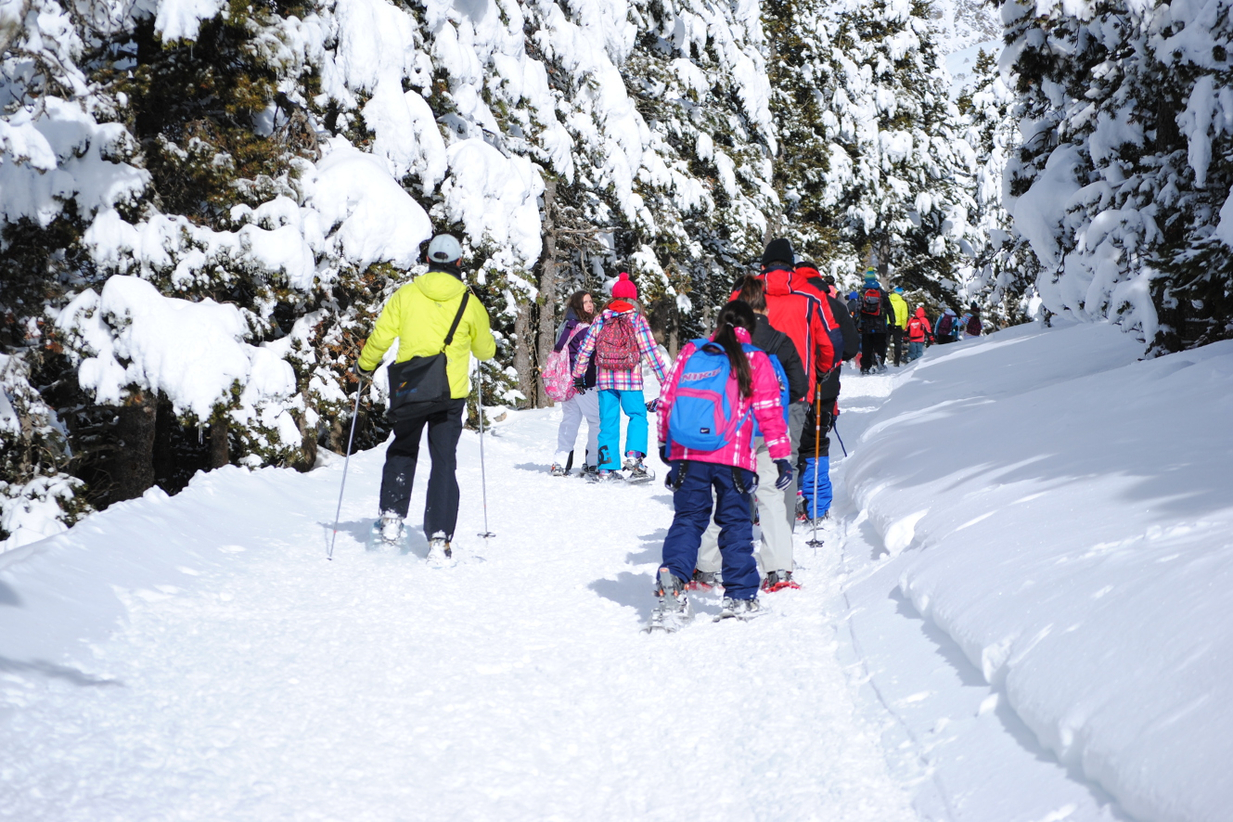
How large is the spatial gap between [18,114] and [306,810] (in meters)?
8.14

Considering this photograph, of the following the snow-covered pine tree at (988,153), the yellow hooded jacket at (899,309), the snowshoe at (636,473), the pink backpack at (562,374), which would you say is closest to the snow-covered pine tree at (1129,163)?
the snowshoe at (636,473)

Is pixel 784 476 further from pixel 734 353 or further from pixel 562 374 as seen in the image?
pixel 562 374

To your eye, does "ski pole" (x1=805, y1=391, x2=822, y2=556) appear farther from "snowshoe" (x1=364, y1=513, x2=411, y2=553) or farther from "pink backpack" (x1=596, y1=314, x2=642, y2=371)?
"snowshoe" (x1=364, y1=513, x2=411, y2=553)

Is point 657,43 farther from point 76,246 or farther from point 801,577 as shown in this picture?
point 801,577

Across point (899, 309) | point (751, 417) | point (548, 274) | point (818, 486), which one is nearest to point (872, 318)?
point (899, 309)

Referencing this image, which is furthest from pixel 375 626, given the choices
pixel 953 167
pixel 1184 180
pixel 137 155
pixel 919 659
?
pixel 953 167

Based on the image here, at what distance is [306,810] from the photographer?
3248 mm

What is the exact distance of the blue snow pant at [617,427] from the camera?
1019 cm

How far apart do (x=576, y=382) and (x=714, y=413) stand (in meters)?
4.88

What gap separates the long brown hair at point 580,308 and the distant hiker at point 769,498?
12.8ft

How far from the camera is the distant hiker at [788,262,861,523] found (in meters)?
7.70

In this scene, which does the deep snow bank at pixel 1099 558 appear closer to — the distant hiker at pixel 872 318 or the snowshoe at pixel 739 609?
the snowshoe at pixel 739 609

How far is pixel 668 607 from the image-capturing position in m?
5.39

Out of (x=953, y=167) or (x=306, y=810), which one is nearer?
(x=306, y=810)
